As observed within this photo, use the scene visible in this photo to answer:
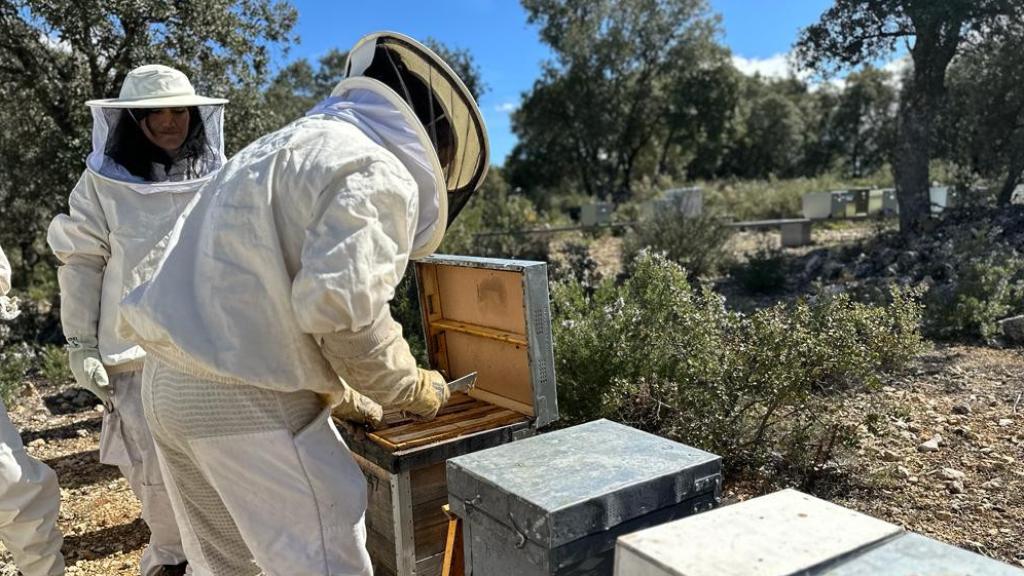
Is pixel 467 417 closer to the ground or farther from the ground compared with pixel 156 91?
closer to the ground

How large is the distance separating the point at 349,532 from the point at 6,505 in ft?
4.66

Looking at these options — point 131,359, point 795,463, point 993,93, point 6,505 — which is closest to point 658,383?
point 795,463

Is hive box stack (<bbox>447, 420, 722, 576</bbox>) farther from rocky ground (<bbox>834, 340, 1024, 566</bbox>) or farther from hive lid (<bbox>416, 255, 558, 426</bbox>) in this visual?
rocky ground (<bbox>834, 340, 1024, 566</bbox>)

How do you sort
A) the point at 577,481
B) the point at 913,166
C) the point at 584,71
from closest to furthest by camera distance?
the point at 577,481 → the point at 913,166 → the point at 584,71

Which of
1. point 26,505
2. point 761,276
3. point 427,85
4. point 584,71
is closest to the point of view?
point 427,85

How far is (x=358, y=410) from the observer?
2250mm

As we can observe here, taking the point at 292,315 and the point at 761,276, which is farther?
the point at 761,276

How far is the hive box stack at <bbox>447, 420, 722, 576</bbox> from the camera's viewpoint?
5.04 feet

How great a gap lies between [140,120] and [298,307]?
5.72 ft

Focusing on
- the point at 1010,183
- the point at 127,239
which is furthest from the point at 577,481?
the point at 1010,183

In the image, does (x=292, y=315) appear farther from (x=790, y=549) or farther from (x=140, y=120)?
(x=140, y=120)

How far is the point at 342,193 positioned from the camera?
1.48 m

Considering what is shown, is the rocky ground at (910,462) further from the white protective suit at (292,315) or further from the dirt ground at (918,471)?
the white protective suit at (292,315)

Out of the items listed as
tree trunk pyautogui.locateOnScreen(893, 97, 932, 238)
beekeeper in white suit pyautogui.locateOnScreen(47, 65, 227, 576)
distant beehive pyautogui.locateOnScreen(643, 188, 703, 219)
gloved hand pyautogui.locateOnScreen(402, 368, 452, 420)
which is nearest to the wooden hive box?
gloved hand pyautogui.locateOnScreen(402, 368, 452, 420)
